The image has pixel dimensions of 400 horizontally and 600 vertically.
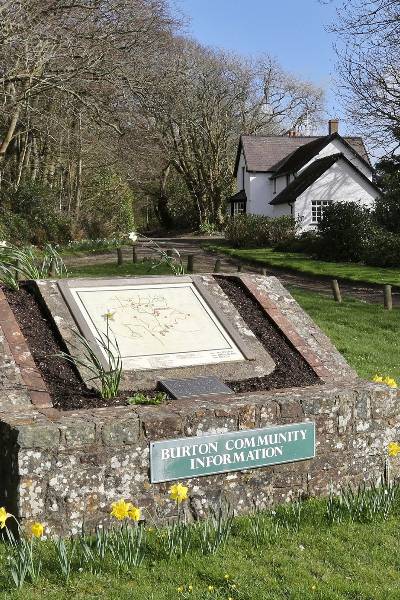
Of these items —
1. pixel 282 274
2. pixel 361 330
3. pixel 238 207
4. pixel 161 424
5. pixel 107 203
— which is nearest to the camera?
pixel 161 424

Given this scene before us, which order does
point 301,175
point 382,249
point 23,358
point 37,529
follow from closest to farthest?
point 37,529, point 23,358, point 382,249, point 301,175

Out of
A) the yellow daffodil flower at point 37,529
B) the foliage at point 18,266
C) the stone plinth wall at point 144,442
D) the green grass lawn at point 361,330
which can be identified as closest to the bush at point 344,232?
the green grass lawn at point 361,330

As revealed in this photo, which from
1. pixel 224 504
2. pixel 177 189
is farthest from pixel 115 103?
pixel 177 189

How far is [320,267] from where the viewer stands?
2569 cm

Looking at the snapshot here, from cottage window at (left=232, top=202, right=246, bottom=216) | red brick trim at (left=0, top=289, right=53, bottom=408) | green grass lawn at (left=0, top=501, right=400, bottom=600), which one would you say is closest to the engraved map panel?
red brick trim at (left=0, top=289, right=53, bottom=408)

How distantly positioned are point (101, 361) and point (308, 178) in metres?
37.9

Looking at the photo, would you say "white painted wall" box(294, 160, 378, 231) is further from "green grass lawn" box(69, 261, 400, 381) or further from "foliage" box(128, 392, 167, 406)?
"foliage" box(128, 392, 167, 406)

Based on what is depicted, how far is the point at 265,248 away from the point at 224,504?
31.1 meters

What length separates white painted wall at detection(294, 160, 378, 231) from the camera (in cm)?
4060

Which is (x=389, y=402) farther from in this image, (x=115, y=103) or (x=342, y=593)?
(x=115, y=103)

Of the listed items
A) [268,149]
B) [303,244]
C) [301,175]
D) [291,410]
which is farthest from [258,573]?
[268,149]

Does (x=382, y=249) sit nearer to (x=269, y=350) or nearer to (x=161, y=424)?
(x=269, y=350)

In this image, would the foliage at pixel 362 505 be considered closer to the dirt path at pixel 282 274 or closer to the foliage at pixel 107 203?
the dirt path at pixel 282 274

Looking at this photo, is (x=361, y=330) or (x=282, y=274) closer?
(x=361, y=330)
